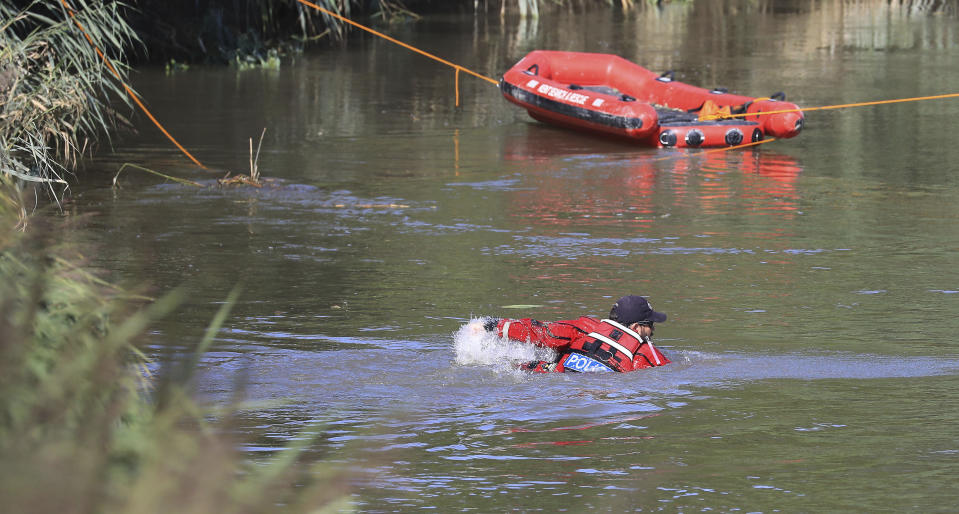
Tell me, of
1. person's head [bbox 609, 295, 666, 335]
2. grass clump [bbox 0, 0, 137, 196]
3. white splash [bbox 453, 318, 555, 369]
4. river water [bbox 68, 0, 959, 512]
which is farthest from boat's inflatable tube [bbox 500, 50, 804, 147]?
person's head [bbox 609, 295, 666, 335]

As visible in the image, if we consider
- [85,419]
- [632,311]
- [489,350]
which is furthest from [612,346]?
[85,419]

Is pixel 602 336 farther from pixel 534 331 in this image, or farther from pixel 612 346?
pixel 534 331

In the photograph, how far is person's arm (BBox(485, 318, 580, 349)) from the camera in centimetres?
893

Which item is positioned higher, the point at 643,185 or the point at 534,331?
the point at 534,331

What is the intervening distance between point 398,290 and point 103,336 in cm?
746

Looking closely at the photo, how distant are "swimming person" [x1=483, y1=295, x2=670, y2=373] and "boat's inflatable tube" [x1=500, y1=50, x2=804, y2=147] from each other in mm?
10202

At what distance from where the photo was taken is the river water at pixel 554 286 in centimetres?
736

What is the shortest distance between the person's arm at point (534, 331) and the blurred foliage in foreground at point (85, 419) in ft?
15.3

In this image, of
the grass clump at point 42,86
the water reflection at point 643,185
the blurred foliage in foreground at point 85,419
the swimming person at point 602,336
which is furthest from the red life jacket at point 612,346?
the water reflection at point 643,185

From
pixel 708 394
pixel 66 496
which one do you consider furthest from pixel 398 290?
pixel 66 496

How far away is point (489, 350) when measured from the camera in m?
9.08

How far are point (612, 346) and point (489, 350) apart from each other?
2.73 ft

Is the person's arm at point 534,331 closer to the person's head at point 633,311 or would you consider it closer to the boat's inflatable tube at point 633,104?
the person's head at point 633,311

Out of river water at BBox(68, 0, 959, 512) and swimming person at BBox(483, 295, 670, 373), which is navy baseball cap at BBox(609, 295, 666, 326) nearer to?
swimming person at BBox(483, 295, 670, 373)
